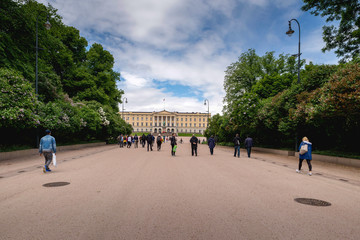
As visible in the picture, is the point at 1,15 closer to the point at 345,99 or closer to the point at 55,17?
the point at 55,17

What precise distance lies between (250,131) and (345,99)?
17.1 meters

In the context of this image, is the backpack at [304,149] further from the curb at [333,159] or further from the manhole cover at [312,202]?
the curb at [333,159]

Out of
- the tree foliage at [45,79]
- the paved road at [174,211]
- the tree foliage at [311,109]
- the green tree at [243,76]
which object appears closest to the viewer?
the paved road at [174,211]

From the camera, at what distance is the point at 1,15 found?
54.5ft

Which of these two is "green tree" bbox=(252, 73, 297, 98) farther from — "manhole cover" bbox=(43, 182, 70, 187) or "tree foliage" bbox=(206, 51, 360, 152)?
"manhole cover" bbox=(43, 182, 70, 187)

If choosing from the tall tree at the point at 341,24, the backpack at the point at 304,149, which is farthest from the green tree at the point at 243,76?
the backpack at the point at 304,149

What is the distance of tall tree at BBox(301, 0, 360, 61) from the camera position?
1633 centimetres

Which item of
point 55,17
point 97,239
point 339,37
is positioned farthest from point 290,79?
point 97,239

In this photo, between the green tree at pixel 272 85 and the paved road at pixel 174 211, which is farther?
the green tree at pixel 272 85

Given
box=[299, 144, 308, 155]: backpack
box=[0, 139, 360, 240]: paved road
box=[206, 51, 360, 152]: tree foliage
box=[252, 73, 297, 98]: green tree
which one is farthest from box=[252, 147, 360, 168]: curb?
box=[252, 73, 297, 98]: green tree

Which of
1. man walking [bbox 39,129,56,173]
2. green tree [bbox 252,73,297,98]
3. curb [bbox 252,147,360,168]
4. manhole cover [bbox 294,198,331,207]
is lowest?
curb [bbox 252,147,360,168]

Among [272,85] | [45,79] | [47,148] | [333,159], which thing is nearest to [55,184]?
[47,148]

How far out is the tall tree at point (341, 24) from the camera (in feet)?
53.6

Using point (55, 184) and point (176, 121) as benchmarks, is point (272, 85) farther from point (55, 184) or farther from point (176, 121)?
point (176, 121)
